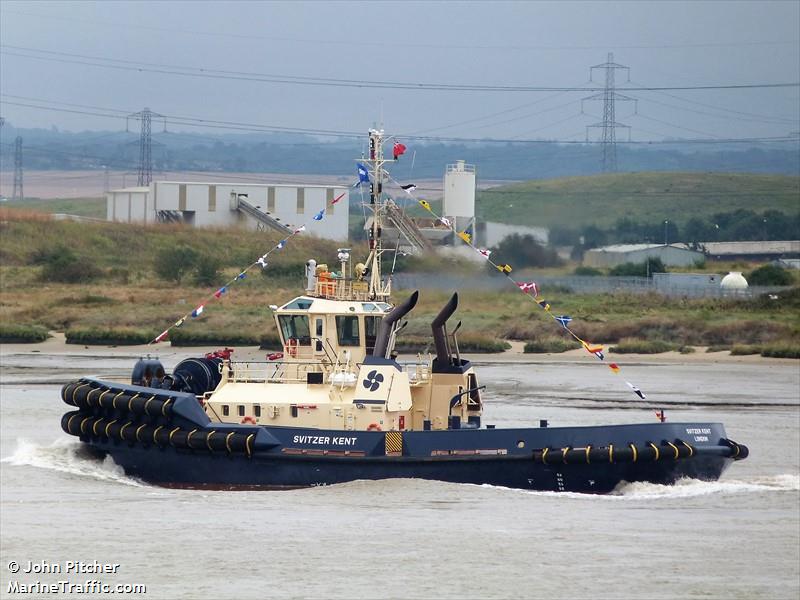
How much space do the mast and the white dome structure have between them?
30002 millimetres

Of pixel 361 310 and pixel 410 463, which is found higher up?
pixel 361 310

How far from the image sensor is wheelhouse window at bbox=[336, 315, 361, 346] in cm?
2173

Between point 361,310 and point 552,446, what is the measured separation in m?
3.60

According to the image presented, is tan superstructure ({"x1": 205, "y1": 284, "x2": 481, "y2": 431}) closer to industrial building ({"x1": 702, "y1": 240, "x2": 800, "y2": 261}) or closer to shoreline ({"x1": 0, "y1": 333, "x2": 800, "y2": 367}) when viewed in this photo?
shoreline ({"x1": 0, "y1": 333, "x2": 800, "y2": 367})

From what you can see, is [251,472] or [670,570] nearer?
[670,570]

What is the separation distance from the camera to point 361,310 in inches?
854

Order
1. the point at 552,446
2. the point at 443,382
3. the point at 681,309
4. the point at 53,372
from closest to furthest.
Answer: the point at 552,446, the point at 443,382, the point at 53,372, the point at 681,309

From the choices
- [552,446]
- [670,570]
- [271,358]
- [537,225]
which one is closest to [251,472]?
[271,358]

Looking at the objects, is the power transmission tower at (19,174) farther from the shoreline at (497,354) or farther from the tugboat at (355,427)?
the tugboat at (355,427)

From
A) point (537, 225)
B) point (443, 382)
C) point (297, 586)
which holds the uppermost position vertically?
point (537, 225)

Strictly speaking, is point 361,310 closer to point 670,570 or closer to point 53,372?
point 670,570

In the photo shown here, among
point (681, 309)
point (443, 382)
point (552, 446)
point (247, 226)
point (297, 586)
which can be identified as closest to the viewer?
point (297, 586)

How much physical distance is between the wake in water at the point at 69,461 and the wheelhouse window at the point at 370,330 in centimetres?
411

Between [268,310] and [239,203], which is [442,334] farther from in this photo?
[239,203]
